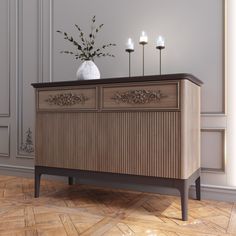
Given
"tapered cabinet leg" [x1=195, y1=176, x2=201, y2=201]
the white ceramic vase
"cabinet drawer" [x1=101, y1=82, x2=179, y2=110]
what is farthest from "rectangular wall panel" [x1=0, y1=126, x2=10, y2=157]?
"tapered cabinet leg" [x1=195, y1=176, x2=201, y2=201]

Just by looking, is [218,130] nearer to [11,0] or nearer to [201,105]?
[201,105]

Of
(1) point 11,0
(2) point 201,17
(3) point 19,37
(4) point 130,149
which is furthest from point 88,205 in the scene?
(1) point 11,0

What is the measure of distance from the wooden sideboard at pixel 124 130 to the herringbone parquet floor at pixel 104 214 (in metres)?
0.14

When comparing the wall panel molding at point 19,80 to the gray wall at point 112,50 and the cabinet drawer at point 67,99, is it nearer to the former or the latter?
the gray wall at point 112,50

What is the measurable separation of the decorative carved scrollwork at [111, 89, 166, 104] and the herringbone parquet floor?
667 mm

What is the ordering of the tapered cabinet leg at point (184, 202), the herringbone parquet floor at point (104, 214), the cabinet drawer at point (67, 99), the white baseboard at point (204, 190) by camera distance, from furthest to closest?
the white baseboard at point (204, 190), the cabinet drawer at point (67, 99), the tapered cabinet leg at point (184, 202), the herringbone parquet floor at point (104, 214)

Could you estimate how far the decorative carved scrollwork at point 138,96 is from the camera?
1667mm

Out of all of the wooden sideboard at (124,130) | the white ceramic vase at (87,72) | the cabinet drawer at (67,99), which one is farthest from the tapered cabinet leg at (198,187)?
the white ceramic vase at (87,72)

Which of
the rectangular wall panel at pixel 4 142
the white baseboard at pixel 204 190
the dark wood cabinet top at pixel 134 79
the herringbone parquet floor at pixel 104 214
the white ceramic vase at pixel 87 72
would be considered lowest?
the herringbone parquet floor at pixel 104 214

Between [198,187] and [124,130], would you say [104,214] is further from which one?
[198,187]

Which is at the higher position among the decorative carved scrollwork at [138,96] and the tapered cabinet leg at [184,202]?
the decorative carved scrollwork at [138,96]

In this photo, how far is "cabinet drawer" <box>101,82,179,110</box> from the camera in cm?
163

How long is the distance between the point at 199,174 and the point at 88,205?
30.5 inches

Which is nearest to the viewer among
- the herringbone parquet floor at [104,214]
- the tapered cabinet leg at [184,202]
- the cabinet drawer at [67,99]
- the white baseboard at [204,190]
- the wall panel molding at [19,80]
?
the herringbone parquet floor at [104,214]
